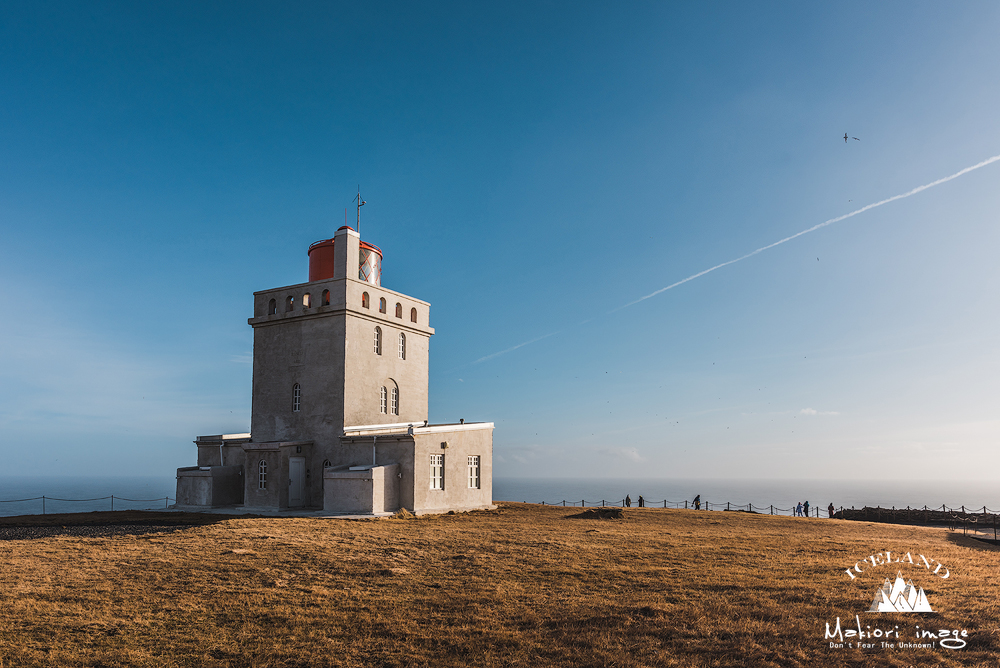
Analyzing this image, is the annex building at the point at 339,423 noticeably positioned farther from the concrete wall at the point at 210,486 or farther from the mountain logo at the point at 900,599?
the mountain logo at the point at 900,599

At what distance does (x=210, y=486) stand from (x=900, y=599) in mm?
26681

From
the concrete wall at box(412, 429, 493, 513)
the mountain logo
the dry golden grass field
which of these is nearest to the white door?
the concrete wall at box(412, 429, 493, 513)

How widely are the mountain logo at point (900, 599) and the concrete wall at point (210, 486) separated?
26.1m

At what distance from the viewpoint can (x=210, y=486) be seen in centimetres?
2808

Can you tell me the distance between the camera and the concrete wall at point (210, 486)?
28109 mm

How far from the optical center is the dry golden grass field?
7.82 metres

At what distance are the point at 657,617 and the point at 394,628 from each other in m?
3.85

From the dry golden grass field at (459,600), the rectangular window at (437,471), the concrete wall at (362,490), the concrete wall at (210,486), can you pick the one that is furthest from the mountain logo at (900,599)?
the concrete wall at (210,486)

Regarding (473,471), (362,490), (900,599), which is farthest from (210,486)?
(900,599)

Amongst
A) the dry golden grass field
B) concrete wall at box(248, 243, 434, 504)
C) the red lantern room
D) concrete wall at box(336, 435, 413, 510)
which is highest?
Result: the red lantern room

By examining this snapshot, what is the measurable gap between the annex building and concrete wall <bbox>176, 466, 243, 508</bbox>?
0.05m

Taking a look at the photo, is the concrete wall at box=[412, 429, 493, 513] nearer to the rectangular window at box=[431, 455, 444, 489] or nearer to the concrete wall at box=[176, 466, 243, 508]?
the rectangular window at box=[431, 455, 444, 489]

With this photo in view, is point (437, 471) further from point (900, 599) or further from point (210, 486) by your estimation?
point (900, 599)

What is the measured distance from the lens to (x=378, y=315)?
29797 mm
